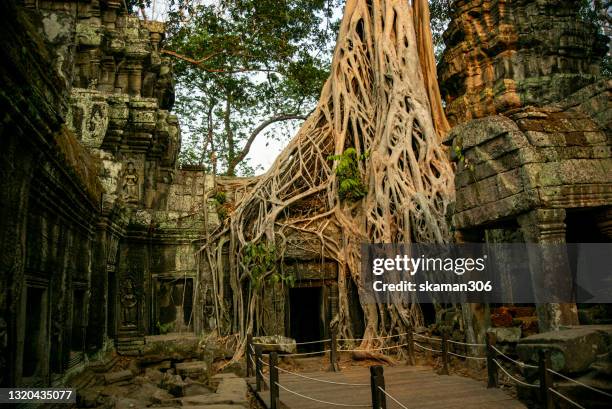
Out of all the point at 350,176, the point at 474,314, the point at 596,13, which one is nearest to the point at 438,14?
the point at 596,13

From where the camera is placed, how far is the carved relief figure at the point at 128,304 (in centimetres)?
704

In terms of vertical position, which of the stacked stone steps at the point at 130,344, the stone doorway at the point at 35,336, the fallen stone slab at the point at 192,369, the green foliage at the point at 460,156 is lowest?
the fallen stone slab at the point at 192,369

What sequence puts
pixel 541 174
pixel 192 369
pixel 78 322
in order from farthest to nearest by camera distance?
pixel 192 369 → pixel 78 322 → pixel 541 174

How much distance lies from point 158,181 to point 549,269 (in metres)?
7.05

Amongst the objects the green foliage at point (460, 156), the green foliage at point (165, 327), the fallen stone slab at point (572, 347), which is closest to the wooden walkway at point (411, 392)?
the fallen stone slab at point (572, 347)

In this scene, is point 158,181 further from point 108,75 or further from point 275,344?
point 275,344

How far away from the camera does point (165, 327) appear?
8008 mm

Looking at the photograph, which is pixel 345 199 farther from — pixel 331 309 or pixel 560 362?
pixel 560 362

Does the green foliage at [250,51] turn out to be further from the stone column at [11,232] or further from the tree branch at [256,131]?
the stone column at [11,232]

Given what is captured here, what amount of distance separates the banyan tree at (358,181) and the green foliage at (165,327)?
79cm

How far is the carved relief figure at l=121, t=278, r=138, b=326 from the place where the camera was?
7.04m

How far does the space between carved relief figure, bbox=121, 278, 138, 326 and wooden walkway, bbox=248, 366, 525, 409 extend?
2.11 metres

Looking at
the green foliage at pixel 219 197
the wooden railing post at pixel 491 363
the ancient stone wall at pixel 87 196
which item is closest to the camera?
the ancient stone wall at pixel 87 196

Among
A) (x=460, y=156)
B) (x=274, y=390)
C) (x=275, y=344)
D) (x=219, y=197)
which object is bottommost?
(x=274, y=390)
